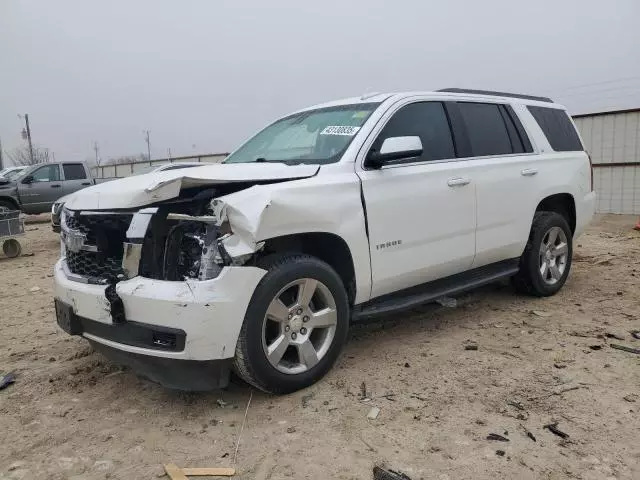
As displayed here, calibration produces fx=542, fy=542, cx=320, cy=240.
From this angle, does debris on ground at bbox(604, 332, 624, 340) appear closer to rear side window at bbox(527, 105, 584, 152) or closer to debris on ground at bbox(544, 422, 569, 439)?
debris on ground at bbox(544, 422, 569, 439)

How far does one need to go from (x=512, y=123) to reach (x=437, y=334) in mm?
2086

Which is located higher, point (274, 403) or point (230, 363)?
point (230, 363)

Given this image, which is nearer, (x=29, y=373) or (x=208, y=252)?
(x=208, y=252)

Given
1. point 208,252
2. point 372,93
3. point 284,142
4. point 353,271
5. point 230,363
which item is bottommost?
point 230,363

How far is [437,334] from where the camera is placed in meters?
4.36

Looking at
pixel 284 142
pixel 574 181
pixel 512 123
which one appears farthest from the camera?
pixel 574 181

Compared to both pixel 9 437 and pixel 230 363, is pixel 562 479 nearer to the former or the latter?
pixel 230 363

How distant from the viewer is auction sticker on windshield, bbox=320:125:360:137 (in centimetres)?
380

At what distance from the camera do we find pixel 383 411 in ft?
10.0

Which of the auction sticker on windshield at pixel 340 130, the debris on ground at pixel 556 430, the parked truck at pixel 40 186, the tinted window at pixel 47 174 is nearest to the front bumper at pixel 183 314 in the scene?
the auction sticker on windshield at pixel 340 130

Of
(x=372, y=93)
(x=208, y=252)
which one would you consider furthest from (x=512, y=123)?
(x=208, y=252)

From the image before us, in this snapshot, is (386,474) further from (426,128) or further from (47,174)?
(47,174)

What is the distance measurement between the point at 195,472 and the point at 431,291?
223 cm

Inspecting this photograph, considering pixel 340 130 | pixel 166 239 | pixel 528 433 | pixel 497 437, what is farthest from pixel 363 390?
pixel 340 130
